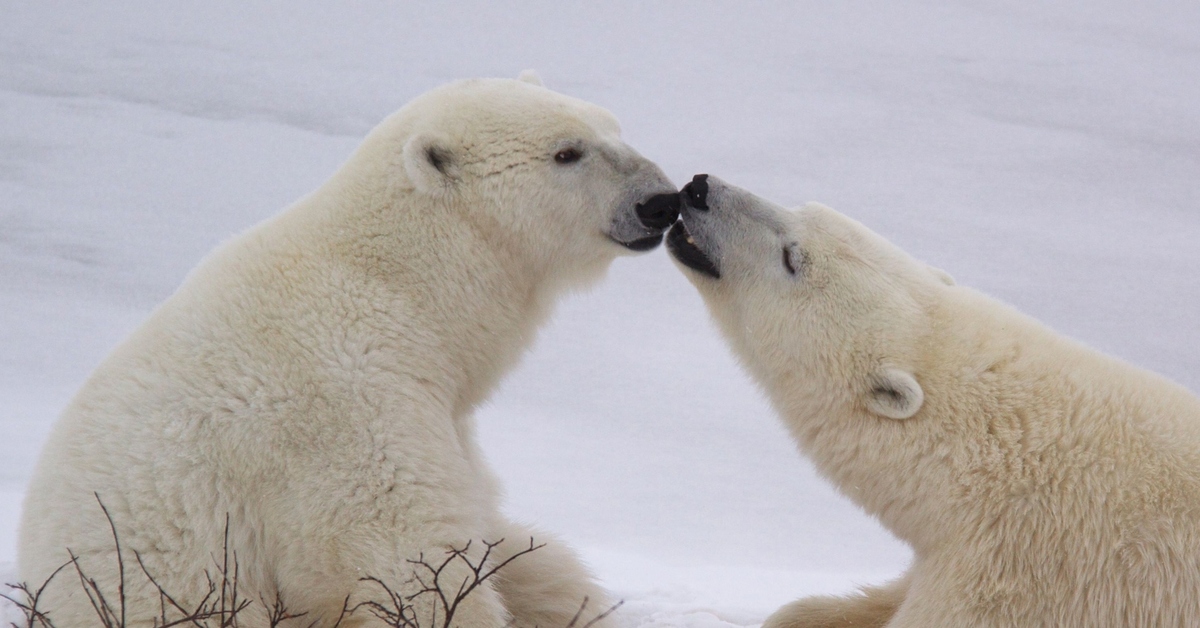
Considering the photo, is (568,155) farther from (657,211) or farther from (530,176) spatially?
(657,211)

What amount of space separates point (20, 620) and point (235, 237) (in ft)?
3.97

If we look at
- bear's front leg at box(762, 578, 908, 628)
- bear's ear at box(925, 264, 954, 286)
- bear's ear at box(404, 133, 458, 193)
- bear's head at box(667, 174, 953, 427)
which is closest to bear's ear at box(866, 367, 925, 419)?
bear's head at box(667, 174, 953, 427)

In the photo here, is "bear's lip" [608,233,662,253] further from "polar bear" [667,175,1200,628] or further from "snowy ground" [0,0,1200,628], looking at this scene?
"snowy ground" [0,0,1200,628]

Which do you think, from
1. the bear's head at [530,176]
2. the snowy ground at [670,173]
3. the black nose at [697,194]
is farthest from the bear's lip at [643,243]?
the snowy ground at [670,173]

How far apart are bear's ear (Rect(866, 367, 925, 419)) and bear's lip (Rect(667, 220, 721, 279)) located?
1.75 ft

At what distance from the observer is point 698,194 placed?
305cm

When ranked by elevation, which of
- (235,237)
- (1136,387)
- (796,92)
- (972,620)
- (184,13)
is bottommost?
(972,620)

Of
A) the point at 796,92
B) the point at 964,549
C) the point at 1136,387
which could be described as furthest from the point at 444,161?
the point at 796,92

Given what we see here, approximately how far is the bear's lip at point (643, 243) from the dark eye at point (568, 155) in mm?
221

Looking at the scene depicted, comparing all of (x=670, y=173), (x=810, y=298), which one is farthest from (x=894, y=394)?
(x=670, y=173)

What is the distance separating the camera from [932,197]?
8.32 m

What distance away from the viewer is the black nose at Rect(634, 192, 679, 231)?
9.77ft

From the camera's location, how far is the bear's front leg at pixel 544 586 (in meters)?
2.96

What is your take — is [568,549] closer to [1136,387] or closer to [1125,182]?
[1136,387]
